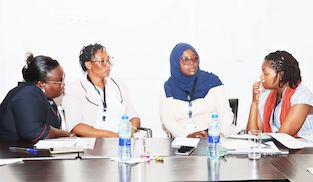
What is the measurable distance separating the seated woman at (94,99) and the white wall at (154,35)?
65 centimetres

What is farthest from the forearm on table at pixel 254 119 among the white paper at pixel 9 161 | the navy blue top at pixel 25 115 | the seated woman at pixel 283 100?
the white paper at pixel 9 161

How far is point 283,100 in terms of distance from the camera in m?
3.55

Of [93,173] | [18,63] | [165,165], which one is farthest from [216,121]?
[18,63]

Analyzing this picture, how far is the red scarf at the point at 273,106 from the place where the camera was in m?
3.52

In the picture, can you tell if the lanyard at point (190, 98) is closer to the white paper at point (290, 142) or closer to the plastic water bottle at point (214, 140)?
the white paper at point (290, 142)

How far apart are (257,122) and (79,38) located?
193 centimetres

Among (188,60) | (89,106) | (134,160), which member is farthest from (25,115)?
(188,60)

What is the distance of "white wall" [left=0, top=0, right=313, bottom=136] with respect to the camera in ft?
15.0

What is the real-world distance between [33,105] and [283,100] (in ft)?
5.93

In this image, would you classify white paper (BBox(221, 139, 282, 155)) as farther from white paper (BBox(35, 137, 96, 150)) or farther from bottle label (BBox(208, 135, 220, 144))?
white paper (BBox(35, 137, 96, 150))

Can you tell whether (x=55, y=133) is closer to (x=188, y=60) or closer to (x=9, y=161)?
(x=9, y=161)

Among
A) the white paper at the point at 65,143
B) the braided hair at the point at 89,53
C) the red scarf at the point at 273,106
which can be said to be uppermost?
the braided hair at the point at 89,53

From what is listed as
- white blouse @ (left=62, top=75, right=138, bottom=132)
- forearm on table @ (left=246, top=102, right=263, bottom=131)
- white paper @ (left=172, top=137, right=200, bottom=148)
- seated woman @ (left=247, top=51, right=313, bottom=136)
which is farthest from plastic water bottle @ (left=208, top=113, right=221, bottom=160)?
white blouse @ (left=62, top=75, right=138, bottom=132)

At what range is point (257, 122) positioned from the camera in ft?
12.3
